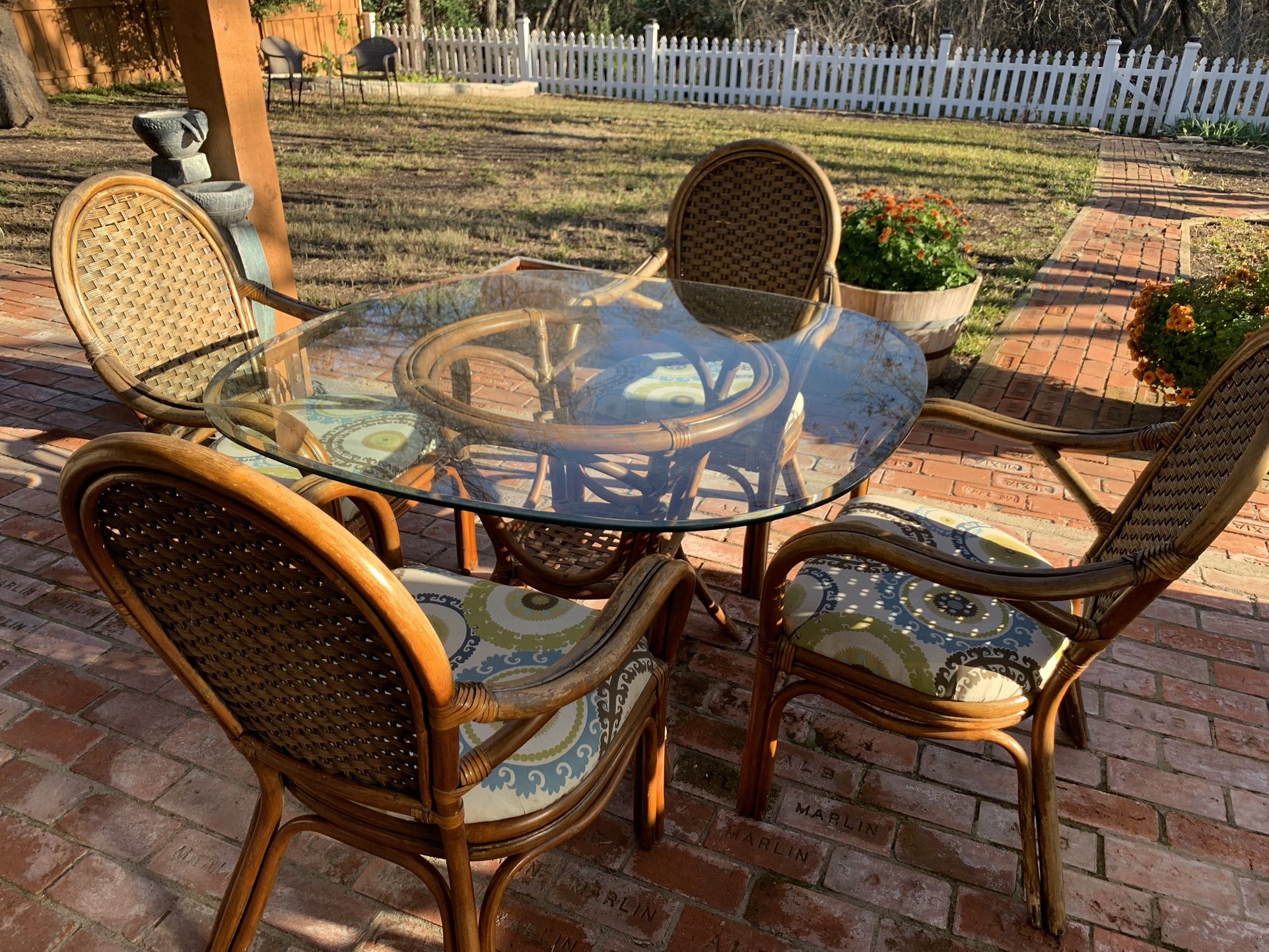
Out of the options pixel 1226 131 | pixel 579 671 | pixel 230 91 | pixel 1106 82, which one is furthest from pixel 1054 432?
pixel 1106 82

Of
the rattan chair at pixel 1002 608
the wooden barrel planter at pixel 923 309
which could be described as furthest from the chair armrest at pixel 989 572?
the wooden barrel planter at pixel 923 309

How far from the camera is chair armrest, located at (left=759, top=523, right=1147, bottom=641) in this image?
4.20 feet

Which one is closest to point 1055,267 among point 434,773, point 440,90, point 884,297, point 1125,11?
point 884,297

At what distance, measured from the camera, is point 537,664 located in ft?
4.72

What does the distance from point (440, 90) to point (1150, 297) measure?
428 inches

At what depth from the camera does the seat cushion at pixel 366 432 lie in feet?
5.15

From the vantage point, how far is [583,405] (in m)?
1.82

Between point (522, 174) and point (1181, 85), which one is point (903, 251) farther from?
point (1181, 85)

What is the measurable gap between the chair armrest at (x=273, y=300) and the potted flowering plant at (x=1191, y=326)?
2.91 m

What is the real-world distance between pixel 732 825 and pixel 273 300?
175 cm

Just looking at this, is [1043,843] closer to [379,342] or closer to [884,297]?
[379,342]

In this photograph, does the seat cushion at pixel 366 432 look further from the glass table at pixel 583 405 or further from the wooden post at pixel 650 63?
the wooden post at pixel 650 63

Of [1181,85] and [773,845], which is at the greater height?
[1181,85]

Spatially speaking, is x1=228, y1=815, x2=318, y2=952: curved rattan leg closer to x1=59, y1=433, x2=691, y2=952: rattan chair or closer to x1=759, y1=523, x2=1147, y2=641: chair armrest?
x1=59, y1=433, x2=691, y2=952: rattan chair
